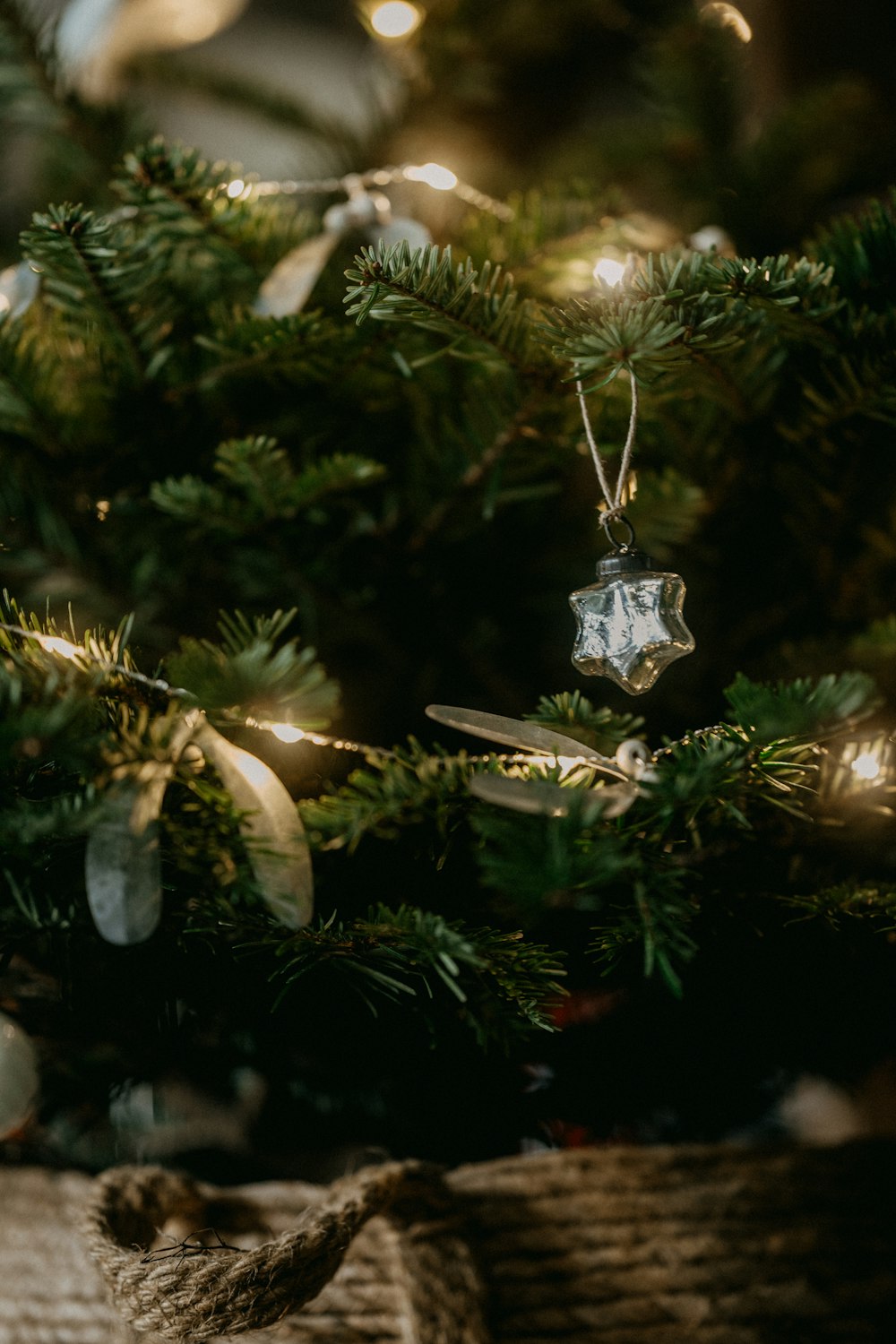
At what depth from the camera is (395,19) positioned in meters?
0.77

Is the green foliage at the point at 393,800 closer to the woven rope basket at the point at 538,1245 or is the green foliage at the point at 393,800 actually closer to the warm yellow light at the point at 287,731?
the warm yellow light at the point at 287,731

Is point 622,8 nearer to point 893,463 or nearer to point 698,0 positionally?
point 698,0

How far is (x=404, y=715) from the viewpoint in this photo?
556 millimetres

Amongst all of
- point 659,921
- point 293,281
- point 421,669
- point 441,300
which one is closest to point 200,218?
point 293,281

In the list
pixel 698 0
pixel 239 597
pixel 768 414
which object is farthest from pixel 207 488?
pixel 698 0

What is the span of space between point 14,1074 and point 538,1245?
0.28 metres

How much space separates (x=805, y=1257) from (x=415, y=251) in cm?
52

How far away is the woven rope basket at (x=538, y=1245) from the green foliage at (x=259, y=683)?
0.22 m

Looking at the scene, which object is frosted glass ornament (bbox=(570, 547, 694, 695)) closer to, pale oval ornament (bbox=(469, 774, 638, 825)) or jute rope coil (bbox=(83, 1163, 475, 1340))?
pale oval ornament (bbox=(469, 774, 638, 825))

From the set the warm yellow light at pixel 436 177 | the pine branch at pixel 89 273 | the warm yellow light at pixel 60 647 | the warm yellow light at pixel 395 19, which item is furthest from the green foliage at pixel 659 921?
the warm yellow light at pixel 395 19

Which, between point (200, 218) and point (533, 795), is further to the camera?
point (200, 218)

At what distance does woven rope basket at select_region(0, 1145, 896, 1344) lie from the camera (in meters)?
0.42

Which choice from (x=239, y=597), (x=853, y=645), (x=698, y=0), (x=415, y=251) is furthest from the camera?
(x=698, y=0)

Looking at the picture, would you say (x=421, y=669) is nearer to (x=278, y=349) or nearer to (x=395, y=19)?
(x=278, y=349)
